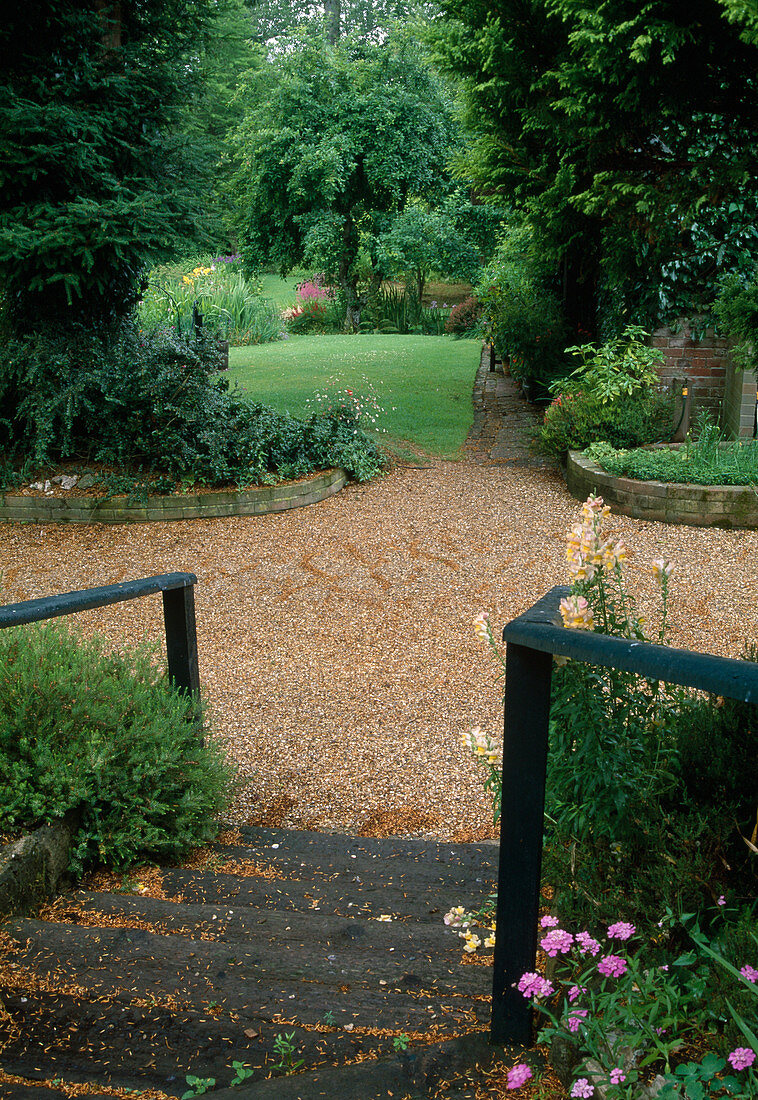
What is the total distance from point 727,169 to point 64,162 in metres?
4.97

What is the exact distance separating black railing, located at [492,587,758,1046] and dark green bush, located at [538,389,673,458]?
6072 mm

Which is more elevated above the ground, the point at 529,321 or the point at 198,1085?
the point at 529,321

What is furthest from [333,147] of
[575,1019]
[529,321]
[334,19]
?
[575,1019]

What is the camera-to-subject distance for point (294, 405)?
1002 centimetres

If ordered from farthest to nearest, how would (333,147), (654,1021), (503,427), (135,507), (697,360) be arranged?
(333,147)
(503,427)
(697,360)
(135,507)
(654,1021)

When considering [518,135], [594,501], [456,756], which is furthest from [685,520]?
[594,501]

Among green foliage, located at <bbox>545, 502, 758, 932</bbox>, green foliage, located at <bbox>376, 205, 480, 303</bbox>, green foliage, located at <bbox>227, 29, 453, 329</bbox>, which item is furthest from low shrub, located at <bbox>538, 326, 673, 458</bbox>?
green foliage, located at <bbox>227, 29, 453, 329</bbox>

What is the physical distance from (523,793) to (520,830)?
7cm

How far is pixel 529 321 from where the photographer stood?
398 inches

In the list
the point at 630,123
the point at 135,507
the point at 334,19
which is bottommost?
the point at 135,507

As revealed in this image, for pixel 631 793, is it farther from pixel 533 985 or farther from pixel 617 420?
pixel 617 420

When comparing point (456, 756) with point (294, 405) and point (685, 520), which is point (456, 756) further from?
point (294, 405)

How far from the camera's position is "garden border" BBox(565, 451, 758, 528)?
20.3ft

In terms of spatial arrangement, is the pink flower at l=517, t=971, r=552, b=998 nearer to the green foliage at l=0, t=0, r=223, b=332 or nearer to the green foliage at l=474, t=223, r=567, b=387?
the green foliage at l=0, t=0, r=223, b=332
